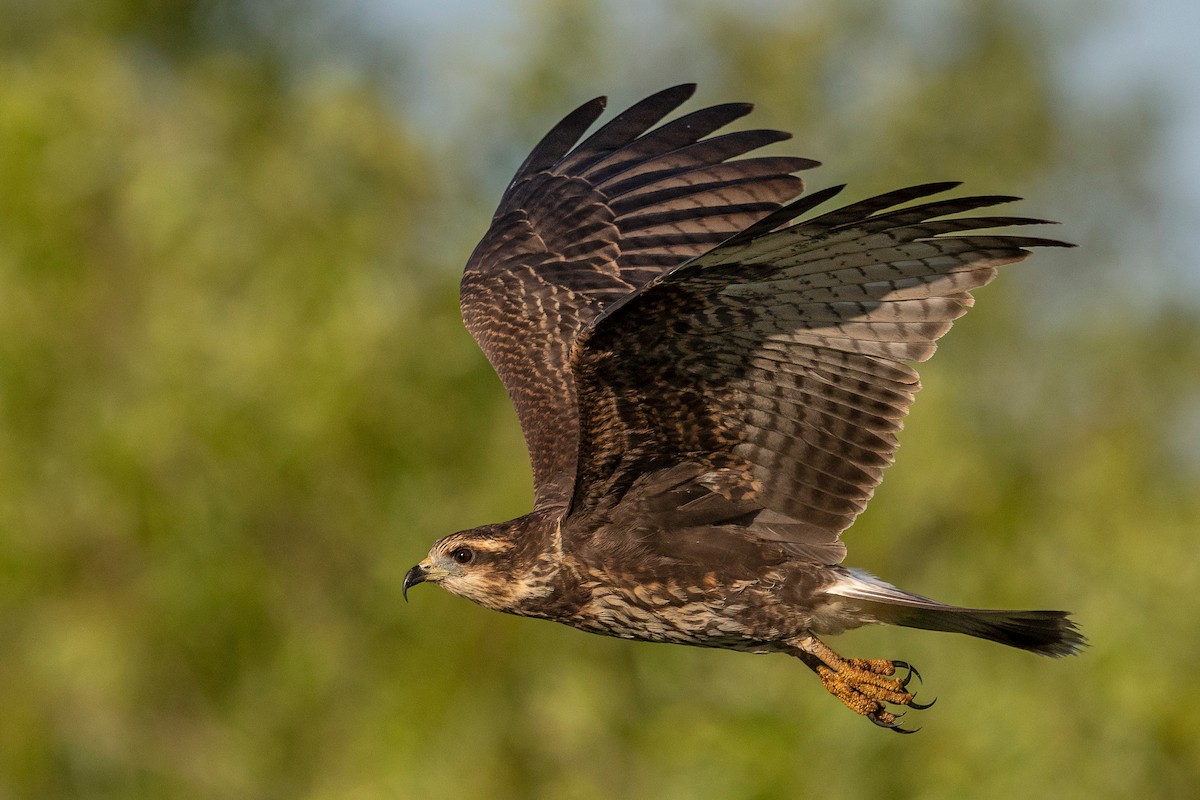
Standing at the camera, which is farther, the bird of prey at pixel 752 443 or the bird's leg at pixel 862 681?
the bird's leg at pixel 862 681

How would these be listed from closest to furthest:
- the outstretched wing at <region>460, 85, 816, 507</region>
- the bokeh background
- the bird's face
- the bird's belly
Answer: the bird's belly < the bird's face < the outstretched wing at <region>460, 85, 816, 507</region> < the bokeh background

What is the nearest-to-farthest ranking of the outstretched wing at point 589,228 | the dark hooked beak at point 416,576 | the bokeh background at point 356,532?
the dark hooked beak at point 416,576 < the outstretched wing at point 589,228 < the bokeh background at point 356,532

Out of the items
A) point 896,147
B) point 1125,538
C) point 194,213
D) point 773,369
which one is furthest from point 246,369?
point 896,147

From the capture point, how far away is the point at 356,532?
671 inches

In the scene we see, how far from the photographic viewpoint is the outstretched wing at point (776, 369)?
6.34m

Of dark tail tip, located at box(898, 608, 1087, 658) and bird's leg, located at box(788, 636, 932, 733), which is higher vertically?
dark tail tip, located at box(898, 608, 1087, 658)

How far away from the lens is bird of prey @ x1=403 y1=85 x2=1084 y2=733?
641 cm

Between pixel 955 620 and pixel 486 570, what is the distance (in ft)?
6.01

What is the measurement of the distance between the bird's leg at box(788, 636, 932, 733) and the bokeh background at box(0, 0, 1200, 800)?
6.31m

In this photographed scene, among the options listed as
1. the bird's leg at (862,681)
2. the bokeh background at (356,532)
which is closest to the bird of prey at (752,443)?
the bird's leg at (862,681)

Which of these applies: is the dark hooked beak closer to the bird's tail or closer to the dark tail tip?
the bird's tail

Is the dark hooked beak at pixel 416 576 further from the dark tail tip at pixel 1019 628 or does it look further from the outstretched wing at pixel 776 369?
the dark tail tip at pixel 1019 628

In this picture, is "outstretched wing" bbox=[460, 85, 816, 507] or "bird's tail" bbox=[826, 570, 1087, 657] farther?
"outstretched wing" bbox=[460, 85, 816, 507]

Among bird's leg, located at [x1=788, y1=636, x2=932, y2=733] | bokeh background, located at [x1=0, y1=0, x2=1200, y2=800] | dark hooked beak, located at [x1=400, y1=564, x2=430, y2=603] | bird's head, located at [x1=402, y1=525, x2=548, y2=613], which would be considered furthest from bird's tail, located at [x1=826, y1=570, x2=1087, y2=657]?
bokeh background, located at [x1=0, y1=0, x2=1200, y2=800]
